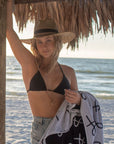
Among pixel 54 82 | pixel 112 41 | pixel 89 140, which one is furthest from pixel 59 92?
pixel 112 41

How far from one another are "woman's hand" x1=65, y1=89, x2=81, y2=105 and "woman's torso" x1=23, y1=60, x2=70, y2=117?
9 centimetres

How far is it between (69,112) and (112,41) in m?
27.1

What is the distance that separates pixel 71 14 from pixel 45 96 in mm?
984

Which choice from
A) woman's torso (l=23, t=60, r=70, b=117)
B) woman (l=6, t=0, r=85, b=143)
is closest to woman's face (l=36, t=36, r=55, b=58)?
woman (l=6, t=0, r=85, b=143)

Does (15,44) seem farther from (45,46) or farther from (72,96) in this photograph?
(72,96)

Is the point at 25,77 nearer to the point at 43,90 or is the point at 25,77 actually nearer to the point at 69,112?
Answer: the point at 43,90

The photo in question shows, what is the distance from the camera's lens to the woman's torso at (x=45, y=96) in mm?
1855

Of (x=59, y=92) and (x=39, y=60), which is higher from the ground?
(x=39, y=60)

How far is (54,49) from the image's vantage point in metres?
1.99

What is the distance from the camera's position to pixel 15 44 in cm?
180

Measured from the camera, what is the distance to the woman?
1822mm

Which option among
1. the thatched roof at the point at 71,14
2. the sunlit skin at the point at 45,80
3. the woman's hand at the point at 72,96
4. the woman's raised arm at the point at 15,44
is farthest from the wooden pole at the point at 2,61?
the thatched roof at the point at 71,14

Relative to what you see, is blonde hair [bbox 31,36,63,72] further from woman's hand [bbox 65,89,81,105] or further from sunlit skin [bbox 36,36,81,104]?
woman's hand [bbox 65,89,81,105]

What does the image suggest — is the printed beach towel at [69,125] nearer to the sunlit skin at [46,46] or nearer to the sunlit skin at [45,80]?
the sunlit skin at [45,80]
